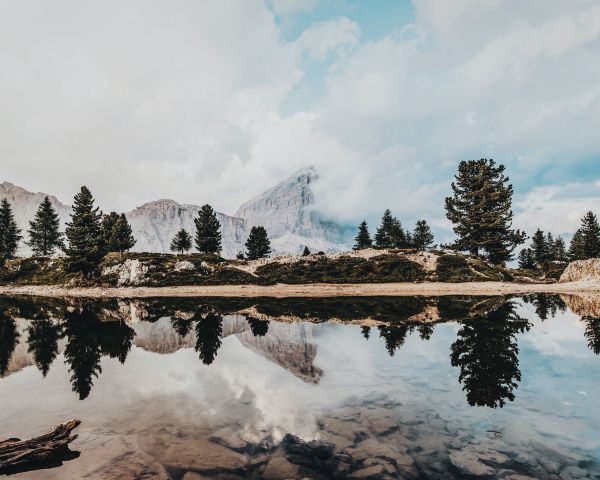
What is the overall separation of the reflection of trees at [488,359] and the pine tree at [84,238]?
2548 inches

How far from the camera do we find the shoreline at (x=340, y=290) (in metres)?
55.3

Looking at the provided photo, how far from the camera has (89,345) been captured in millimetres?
21906

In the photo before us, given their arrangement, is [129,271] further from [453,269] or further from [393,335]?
[393,335]

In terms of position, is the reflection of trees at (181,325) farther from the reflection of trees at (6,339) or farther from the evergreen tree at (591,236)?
the evergreen tree at (591,236)

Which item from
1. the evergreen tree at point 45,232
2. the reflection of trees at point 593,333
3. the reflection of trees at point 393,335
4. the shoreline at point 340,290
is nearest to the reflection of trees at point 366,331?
the reflection of trees at point 393,335

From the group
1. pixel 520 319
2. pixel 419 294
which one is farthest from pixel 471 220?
pixel 520 319

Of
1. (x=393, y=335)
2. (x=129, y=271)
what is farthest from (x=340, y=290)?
(x=129, y=271)

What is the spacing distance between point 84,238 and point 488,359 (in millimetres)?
71460

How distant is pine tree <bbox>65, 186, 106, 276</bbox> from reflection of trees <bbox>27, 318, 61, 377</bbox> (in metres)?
38.4

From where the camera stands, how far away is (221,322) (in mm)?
30188

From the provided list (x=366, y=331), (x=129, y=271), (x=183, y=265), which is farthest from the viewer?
(x=183, y=265)

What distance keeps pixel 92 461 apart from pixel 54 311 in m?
37.2

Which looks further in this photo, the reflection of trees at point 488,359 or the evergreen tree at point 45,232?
the evergreen tree at point 45,232

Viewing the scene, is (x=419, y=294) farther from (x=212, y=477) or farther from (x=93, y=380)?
(x=212, y=477)
